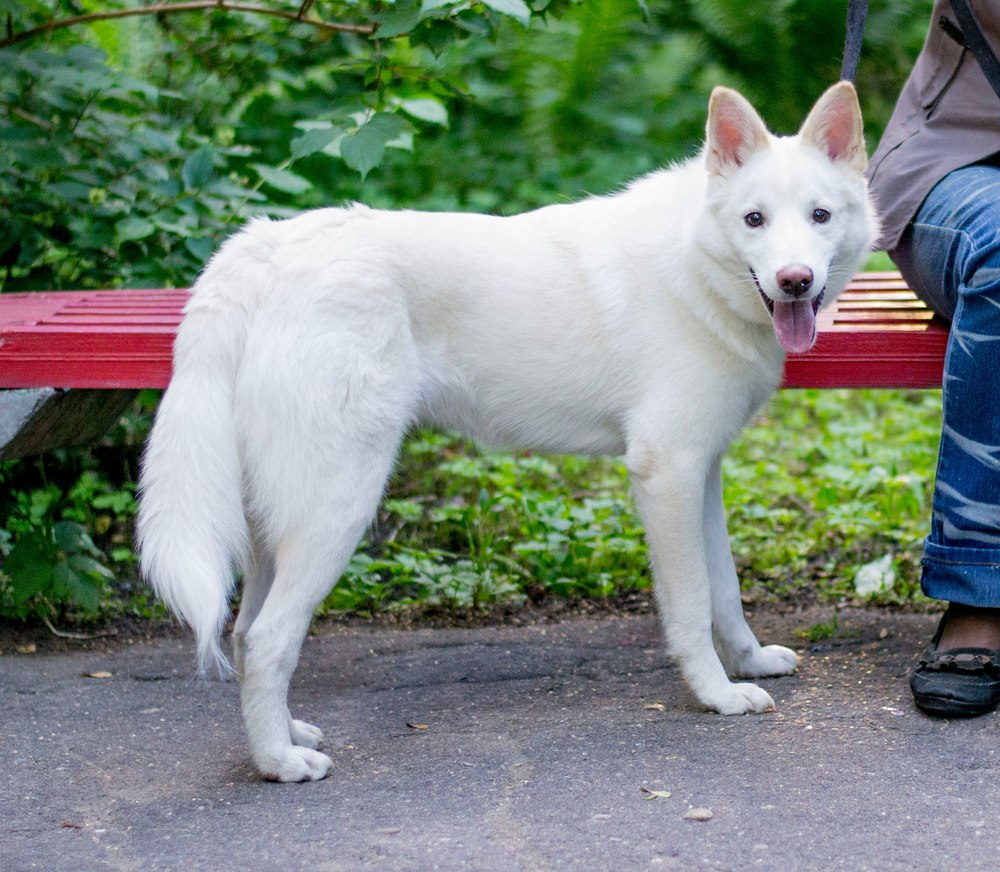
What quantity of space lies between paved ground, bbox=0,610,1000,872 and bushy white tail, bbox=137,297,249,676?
392 millimetres

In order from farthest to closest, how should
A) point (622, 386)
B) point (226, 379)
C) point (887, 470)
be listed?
1. point (887, 470)
2. point (622, 386)
3. point (226, 379)

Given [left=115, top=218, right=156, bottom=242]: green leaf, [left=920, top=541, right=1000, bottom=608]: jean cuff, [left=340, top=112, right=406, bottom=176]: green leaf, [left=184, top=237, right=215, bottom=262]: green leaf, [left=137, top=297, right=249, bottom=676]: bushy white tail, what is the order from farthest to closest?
[left=184, top=237, right=215, bottom=262]: green leaf → [left=115, top=218, right=156, bottom=242]: green leaf → [left=340, top=112, right=406, bottom=176]: green leaf → [left=920, top=541, right=1000, bottom=608]: jean cuff → [left=137, top=297, right=249, bottom=676]: bushy white tail

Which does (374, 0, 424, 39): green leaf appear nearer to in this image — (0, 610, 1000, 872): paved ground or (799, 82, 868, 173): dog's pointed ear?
(799, 82, 868, 173): dog's pointed ear

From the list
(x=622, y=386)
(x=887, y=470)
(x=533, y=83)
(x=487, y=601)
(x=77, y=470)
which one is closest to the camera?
(x=622, y=386)

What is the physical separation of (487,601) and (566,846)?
1765mm

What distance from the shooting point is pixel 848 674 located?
3.35 meters

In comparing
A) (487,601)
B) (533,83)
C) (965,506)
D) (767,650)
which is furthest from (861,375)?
(533,83)

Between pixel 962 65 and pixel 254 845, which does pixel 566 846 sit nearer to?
pixel 254 845

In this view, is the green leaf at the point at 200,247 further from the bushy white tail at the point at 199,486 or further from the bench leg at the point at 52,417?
the bushy white tail at the point at 199,486

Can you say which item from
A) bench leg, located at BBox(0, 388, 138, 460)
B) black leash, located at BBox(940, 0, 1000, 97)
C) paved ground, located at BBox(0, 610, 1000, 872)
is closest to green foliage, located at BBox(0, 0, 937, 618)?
bench leg, located at BBox(0, 388, 138, 460)

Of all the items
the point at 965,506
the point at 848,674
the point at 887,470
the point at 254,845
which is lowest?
the point at 887,470

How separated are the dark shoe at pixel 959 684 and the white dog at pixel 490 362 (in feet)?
1.31

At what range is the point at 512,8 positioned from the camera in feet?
10.2

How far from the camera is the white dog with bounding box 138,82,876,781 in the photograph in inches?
108
